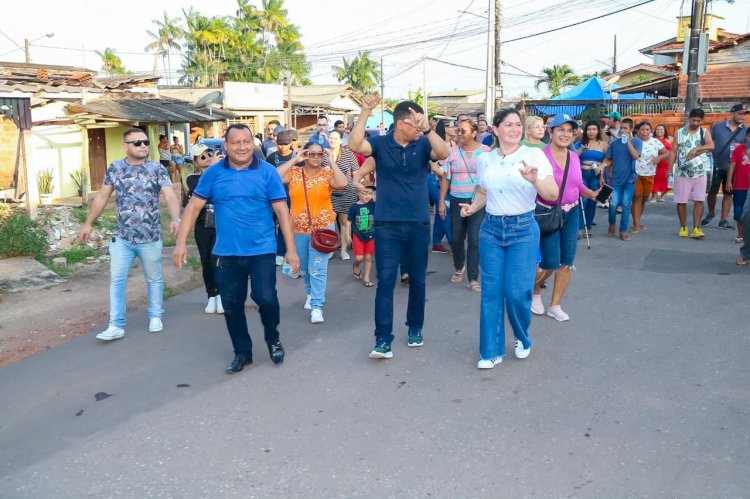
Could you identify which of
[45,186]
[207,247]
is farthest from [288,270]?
[45,186]

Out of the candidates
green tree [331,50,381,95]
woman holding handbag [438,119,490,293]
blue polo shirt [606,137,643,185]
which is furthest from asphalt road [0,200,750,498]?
green tree [331,50,381,95]

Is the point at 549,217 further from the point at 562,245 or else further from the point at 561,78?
the point at 561,78

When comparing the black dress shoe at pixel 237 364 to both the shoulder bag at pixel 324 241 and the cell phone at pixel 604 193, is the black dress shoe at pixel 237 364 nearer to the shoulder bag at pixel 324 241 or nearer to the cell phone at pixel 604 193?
Result: the shoulder bag at pixel 324 241

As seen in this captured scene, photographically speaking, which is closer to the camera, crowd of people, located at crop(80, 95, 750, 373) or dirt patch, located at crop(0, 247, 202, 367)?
crowd of people, located at crop(80, 95, 750, 373)

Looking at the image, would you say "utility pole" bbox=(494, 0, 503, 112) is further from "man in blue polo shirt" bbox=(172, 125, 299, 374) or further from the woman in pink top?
"man in blue polo shirt" bbox=(172, 125, 299, 374)

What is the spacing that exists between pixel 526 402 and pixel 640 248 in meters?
6.07

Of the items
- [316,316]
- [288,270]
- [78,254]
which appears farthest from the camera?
[78,254]

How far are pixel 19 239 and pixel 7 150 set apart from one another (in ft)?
23.5

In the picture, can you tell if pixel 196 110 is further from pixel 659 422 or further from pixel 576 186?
pixel 659 422

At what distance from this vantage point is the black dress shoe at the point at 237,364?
5.36m

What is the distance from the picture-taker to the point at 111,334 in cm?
628

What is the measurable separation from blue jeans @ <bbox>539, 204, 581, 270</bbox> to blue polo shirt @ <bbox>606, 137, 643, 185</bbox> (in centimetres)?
471

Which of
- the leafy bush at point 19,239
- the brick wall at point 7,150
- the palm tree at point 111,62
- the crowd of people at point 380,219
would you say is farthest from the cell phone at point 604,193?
the palm tree at point 111,62

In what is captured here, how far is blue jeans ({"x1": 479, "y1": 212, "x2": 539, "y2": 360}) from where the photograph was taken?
512 cm
